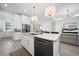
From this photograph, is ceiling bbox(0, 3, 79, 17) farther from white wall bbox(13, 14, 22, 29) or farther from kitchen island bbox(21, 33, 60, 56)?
white wall bbox(13, 14, 22, 29)

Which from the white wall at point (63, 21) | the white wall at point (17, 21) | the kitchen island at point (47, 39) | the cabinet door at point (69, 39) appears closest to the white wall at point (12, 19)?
the white wall at point (17, 21)

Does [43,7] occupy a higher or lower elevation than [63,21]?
higher

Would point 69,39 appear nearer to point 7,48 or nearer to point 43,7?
point 43,7

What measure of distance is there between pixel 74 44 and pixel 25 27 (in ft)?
11.3

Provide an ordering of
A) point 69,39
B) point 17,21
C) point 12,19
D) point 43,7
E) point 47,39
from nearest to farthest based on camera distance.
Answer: point 47,39
point 43,7
point 69,39
point 17,21
point 12,19

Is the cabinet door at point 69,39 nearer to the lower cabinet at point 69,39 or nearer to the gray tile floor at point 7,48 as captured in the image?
the lower cabinet at point 69,39

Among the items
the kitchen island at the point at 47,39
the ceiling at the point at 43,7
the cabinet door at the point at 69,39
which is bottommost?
the cabinet door at the point at 69,39

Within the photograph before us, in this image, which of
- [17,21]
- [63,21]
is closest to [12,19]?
[17,21]

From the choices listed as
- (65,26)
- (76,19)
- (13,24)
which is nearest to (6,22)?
(13,24)

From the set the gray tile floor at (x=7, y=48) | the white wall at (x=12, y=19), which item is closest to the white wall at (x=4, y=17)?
the white wall at (x=12, y=19)

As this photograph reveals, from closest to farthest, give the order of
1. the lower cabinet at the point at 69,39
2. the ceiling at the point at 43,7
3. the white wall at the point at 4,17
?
1. the ceiling at the point at 43,7
2. the lower cabinet at the point at 69,39
3. the white wall at the point at 4,17

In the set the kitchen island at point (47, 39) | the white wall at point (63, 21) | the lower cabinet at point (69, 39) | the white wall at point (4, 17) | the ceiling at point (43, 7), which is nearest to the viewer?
the kitchen island at point (47, 39)

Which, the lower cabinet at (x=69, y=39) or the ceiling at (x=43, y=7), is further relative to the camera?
the lower cabinet at (x=69, y=39)

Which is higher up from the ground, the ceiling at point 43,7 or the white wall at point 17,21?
the ceiling at point 43,7
